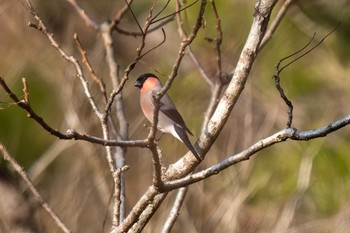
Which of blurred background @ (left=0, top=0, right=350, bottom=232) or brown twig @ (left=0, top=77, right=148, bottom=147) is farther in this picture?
blurred background @ (left=0, top=0, right=350, bottom=232)

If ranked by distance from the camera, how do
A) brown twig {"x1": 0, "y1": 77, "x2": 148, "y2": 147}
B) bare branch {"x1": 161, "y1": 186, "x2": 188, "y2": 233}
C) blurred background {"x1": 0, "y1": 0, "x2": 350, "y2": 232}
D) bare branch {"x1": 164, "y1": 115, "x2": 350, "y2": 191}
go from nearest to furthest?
1. brown twig {"x1": 0, "y1": 77, "x2": 148, "y2": 147}
2. bare branch {"x1": 164, "y1": 115, "x2": 350, "y2": 191}
3. bare branch {"x1": 161, "y1": 186, "x2": 188, "y2": 233}
4. blurred background {"x1": 0, "y1": 0, "x2": 350, "y2": 232}

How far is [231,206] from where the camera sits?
3.18 metres

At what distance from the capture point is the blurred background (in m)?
3.35

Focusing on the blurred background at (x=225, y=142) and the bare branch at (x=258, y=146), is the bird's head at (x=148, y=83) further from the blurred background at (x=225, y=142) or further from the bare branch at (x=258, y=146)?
the bare branch at (x=258, y=146)

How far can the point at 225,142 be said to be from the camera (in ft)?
13.1

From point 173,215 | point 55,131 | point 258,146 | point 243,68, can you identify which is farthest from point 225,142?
point 55,131

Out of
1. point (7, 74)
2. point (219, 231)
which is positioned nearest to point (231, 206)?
point (219, 231)

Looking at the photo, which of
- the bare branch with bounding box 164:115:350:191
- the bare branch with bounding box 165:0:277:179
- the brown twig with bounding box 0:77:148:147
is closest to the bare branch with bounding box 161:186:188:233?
the bare branch with bounding box 165:0:277:179

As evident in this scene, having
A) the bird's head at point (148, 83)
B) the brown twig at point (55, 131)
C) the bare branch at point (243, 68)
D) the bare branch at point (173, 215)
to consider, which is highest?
the bird's head at point (148, 83)

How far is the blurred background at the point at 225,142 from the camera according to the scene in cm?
335

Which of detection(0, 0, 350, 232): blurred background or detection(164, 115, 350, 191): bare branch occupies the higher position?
detection(0, 0, 350, 232): blurred background

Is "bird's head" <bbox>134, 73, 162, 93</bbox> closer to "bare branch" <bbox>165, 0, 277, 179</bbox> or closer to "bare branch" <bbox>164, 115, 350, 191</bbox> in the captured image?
"bare branch" <bbox>165, 0, 277, 179</bbox>

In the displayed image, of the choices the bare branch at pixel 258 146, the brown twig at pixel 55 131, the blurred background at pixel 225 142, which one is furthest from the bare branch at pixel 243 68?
the blurred background at pixel 225 142

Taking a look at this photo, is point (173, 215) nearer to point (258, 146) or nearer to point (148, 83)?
point (258, 146)
